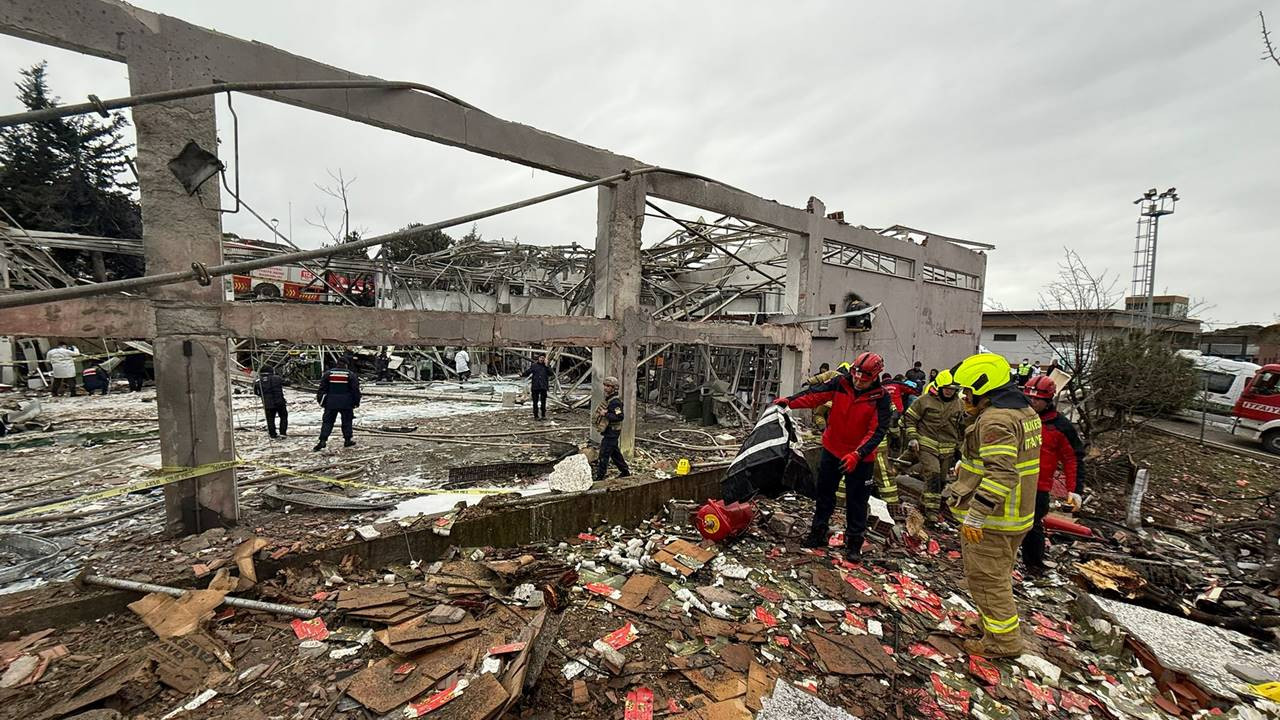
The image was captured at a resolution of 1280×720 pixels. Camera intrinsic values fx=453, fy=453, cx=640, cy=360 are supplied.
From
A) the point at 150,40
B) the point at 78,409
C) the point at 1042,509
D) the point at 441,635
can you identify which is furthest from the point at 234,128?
the point at 78,409

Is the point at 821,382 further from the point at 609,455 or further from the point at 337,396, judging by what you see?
the point at 337,396

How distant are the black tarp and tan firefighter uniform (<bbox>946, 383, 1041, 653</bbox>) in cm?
164

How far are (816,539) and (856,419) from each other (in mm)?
1326

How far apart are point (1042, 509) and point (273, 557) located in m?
7.19

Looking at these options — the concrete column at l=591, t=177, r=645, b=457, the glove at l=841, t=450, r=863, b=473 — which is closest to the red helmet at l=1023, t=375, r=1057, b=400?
the glove at l=841, t=450, r=863, b=473

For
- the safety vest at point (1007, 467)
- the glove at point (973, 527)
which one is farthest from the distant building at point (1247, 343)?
the glove at point (973, 527)

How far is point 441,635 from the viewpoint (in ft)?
9.07

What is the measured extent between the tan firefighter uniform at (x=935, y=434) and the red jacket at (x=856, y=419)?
1633 millimetres

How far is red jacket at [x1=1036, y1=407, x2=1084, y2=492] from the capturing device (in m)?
4.71

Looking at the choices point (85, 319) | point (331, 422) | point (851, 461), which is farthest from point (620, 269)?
point (85, 319)

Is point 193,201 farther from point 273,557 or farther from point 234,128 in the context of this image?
point 273,557

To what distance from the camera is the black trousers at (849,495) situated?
4465 millimetres

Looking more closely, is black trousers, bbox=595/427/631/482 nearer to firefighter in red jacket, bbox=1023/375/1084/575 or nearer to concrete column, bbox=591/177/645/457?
concrete column, bbox=591/177/645/457

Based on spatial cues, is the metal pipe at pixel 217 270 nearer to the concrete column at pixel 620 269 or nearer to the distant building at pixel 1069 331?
the concrete column at pixel 620 269
